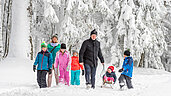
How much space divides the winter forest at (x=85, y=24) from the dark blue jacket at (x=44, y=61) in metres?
4.34

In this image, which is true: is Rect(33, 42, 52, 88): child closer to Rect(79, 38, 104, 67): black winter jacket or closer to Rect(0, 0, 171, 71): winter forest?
Rect(79, 38, 104, 67): black winter jacket

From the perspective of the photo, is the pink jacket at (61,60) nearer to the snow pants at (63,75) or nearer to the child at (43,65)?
the snow pants at (63,75)

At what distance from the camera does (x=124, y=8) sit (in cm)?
1605

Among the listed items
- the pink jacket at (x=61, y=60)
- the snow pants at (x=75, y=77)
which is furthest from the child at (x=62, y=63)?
the snow pants at (x=75, y=77)

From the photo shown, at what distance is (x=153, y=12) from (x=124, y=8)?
3859 mm

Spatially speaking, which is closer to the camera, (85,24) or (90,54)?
(90,54)

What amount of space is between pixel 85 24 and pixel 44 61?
28.2 ft

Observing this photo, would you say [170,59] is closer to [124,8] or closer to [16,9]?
[124,8]

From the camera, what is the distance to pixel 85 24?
15.5 m

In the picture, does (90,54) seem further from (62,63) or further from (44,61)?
(44,61)

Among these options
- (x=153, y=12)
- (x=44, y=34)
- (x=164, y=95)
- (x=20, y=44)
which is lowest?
(x=164, y=95)

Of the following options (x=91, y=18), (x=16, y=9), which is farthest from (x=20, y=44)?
(x=91, y=18)

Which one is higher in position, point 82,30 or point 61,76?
point 82,30

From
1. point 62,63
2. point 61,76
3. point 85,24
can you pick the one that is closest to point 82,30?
point 85,24
